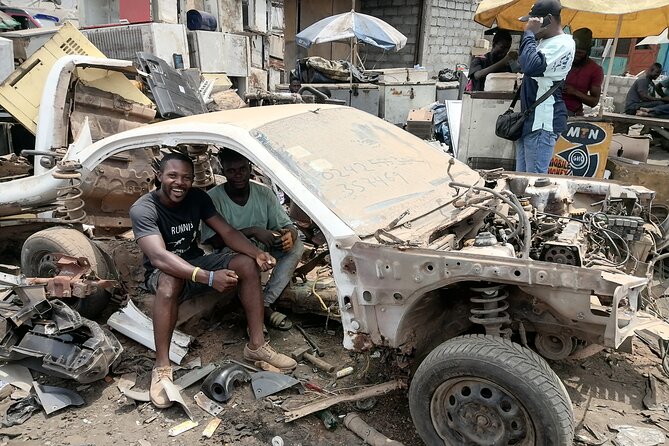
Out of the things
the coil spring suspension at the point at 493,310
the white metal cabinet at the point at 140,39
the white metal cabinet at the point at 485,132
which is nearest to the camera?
the coil spring suspension at the point at 493,310

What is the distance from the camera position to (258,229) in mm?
3473

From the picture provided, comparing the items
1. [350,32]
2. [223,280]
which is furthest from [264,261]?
[350,32]

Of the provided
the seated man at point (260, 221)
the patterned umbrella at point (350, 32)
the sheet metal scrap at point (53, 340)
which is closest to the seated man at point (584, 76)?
the seated man at point (260, 221)

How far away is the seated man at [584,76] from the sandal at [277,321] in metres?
4.54

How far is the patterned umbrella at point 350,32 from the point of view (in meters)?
10.7

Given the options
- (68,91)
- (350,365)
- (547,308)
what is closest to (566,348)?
(547,308)

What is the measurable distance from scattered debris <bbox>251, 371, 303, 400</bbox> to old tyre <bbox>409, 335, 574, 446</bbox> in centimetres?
77

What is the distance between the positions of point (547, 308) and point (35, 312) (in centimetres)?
272

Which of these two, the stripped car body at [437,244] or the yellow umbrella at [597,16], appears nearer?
the stripped car body at [437,244]

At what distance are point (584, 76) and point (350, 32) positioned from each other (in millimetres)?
5724

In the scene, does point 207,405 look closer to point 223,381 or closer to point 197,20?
point 223,381

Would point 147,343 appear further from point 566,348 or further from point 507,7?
point 507,7

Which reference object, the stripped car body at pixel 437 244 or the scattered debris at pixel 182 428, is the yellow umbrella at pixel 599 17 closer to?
the stripped car body at pixel 437 244

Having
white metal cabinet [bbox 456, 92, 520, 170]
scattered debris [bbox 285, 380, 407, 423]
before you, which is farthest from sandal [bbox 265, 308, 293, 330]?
white metal cabinet [bbox 456, 92, 520, 170]
